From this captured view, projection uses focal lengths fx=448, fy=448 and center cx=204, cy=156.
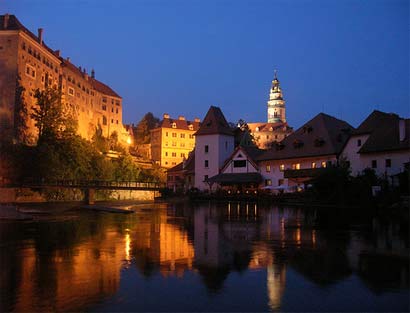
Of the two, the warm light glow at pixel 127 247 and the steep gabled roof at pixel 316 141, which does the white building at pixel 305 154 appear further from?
the warm light glow at pixel 127 247

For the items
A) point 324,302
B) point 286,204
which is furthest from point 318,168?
point 324,302

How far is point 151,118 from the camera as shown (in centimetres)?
15175

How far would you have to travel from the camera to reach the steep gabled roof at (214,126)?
79.5 m

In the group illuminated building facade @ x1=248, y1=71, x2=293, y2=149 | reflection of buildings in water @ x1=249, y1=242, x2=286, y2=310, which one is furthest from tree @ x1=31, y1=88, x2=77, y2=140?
illuminated building facade @ x1=248, y1=71, x2=293, y2=149

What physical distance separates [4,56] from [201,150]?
36.6 meters

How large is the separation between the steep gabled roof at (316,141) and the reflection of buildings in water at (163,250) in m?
40.6

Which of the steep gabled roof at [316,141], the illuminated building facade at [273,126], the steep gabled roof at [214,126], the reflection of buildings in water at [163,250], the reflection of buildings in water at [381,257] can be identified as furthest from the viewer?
the illuminated building facade at [273,126]

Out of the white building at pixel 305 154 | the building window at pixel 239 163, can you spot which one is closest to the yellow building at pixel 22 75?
the building window at pixel 239 163

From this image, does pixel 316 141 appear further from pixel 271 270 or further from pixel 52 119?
pixel 271 270

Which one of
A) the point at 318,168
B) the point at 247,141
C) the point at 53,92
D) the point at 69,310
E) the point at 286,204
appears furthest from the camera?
the point at 247,141

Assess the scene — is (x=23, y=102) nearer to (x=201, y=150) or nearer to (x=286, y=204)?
(x=201, y=150)

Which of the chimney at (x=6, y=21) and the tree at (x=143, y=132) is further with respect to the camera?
the tree at (x=143, y=132)

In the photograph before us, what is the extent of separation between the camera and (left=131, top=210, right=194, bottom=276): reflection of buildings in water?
1369 centimetres

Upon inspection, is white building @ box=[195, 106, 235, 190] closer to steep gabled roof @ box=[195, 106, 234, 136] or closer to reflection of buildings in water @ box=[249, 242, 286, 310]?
steep gabled roof @ box=[195, 106, 234, 136]
